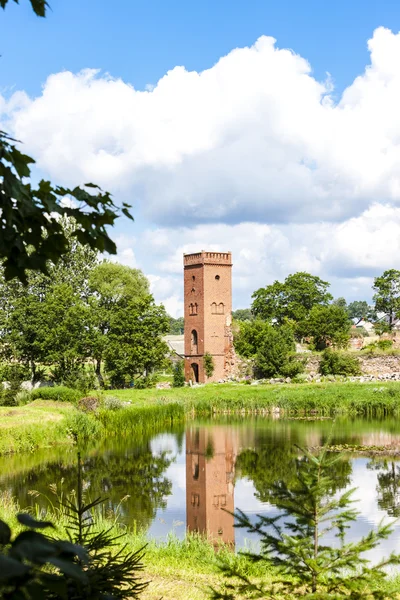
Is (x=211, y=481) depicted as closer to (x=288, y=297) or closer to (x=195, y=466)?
(x=195, y=466)

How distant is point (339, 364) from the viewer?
1619 inches

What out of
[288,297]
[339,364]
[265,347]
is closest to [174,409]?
[265,347]

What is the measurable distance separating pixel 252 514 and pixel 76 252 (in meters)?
33.3

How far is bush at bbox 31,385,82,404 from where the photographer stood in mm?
25469

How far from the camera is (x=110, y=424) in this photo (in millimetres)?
22094

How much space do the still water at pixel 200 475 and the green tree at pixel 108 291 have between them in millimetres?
17045

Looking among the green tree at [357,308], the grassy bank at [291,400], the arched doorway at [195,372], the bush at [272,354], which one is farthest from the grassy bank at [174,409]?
the green tree at [357,308]

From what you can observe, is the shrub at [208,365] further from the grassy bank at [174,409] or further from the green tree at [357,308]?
the green tree at [357,308]

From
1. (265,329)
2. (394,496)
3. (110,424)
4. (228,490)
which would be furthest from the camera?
(265,329)

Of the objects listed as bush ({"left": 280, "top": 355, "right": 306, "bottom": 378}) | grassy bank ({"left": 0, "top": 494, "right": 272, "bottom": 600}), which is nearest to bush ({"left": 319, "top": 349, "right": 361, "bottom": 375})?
bush ({"left": 280, "top": 355, "right": 306, "bottom": 378})

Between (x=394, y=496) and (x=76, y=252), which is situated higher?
(x=76, y=252)

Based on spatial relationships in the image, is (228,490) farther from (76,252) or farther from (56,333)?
(76,252)

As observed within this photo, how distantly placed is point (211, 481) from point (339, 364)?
88.5 feet

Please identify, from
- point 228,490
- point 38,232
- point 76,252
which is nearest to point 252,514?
point 228,490
